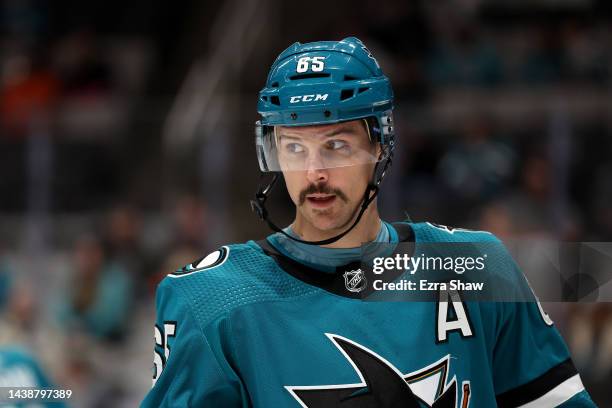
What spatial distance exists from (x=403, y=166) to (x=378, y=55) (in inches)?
47.2

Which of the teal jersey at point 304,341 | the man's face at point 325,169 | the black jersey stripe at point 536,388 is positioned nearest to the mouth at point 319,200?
the man's face at point 325,169

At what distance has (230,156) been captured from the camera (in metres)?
5.91

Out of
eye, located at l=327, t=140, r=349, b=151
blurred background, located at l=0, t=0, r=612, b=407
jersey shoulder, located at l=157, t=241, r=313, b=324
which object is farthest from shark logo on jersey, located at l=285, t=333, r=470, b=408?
blurred background, located at l=0, t=0, r=612, b=407

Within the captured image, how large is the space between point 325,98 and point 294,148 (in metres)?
0.12

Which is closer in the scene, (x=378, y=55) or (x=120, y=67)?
(x=378, y=55)

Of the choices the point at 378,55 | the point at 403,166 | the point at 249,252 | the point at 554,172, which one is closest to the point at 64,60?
the point at 378,55

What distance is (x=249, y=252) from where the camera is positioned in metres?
2.17

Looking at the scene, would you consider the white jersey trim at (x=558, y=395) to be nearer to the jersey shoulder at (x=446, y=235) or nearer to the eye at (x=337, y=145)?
the jersey shoulder at (x=446, y=235)

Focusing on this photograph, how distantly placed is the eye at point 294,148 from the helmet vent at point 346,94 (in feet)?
0.40

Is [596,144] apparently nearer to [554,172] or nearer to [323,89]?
[554,172]

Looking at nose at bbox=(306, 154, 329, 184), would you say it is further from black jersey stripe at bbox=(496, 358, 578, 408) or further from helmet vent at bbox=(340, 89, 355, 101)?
black jersey stripe at bbox=(496, 358, 578, 408)

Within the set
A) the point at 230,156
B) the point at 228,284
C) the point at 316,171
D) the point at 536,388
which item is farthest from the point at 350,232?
the point at 230,156

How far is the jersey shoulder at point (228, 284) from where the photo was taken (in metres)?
2.04

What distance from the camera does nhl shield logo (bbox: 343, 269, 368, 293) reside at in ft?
6.88
